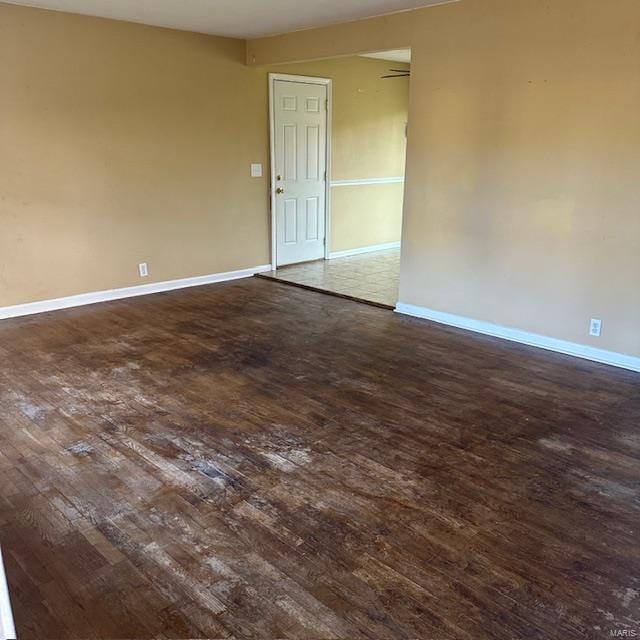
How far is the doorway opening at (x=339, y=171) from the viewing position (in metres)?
6.71

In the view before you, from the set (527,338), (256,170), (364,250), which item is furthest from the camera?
(364,250)

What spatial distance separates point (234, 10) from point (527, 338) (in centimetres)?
356

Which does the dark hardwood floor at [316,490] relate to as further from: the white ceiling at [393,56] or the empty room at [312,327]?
the white ceiling at [393,56]

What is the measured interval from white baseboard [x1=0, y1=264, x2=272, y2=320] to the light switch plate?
1.07 m

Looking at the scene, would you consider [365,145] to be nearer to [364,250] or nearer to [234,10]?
[364,250]

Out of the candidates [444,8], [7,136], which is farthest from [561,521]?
[7,136]

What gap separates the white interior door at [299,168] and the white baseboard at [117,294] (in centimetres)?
62

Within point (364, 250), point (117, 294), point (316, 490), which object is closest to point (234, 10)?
point (117, 294)

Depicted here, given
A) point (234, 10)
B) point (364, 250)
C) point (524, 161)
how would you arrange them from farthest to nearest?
point (364, 250) < point (234, 10) < point (524, 161)

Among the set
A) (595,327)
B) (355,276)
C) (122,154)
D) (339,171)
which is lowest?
(355,276)

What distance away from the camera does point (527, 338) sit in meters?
4.53

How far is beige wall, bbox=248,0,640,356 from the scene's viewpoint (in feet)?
12.6

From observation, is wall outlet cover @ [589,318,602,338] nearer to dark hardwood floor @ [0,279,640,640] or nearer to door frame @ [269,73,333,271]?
dark hardwood floor @ [0,279,640,640]

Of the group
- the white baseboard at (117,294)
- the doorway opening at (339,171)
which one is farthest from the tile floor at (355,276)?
the white baseboard at (117,294)
